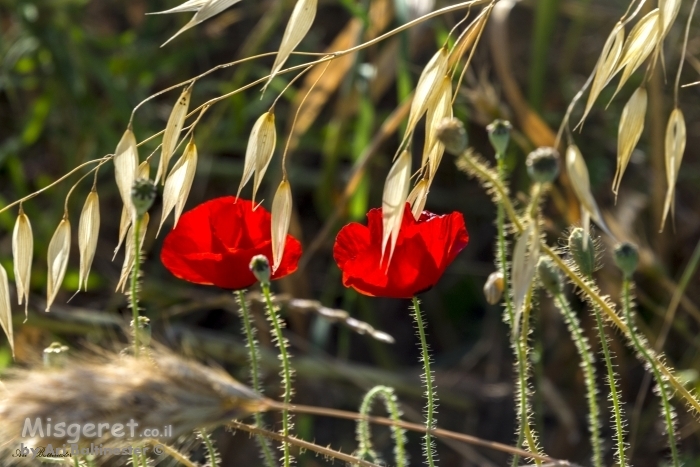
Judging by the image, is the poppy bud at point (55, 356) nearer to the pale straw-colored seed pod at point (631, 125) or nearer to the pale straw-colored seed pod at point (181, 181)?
the pale straw-colored seed pod at point (181, 181)

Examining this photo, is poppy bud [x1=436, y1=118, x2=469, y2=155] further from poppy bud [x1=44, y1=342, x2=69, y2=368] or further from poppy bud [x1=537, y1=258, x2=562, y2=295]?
poppy bud [x1=44, y1=342, x2=69, y2=368]

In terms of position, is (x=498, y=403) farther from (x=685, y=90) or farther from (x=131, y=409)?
(x=131, y=409)

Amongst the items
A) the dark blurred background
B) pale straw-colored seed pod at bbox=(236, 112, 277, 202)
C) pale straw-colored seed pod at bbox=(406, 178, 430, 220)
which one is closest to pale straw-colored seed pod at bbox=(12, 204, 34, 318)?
pale straw-colored seed pod at bbox=(236, 112, 277, 202)

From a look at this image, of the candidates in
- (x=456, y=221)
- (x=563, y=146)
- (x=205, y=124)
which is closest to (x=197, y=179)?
(x=205, y=124)

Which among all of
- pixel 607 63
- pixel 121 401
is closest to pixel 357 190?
pixel 607 63

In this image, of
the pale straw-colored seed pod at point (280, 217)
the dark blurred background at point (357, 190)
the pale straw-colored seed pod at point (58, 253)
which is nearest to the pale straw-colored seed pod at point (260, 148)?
the pale straw-colored seed pod at point (280, 217)
